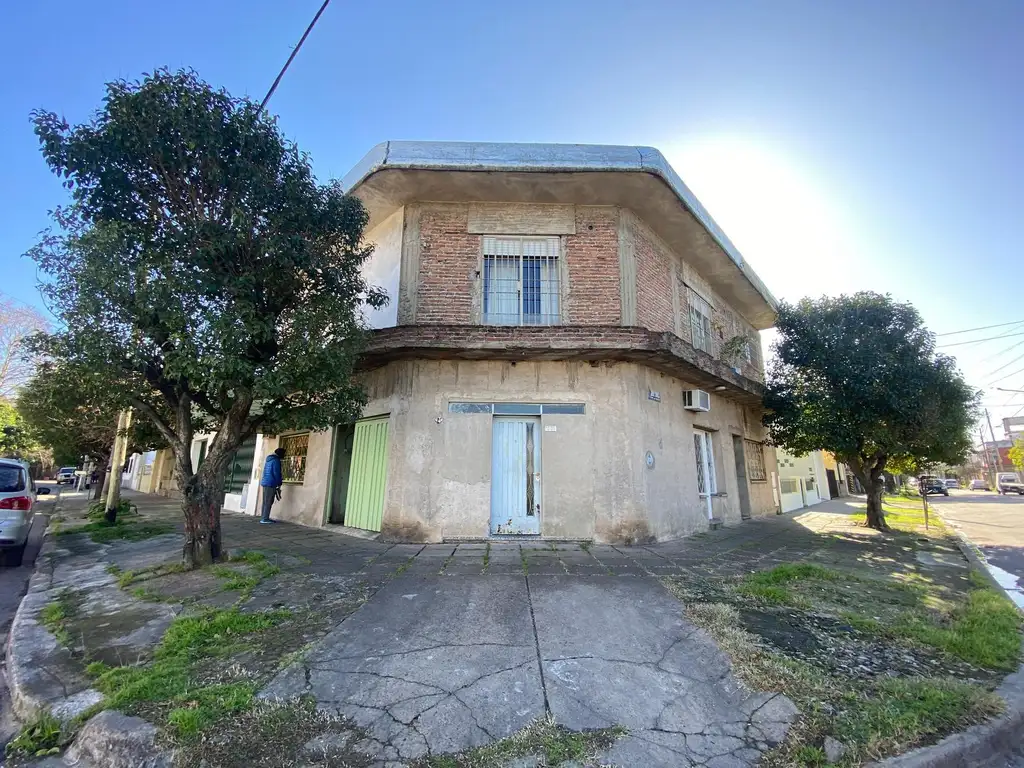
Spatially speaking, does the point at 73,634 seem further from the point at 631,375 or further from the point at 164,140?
the point at 631,375

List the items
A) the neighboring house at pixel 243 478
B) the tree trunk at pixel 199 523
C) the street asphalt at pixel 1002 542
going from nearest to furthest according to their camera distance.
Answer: the tree trunk at pixel 199 523
the street asphalt at pixel 1002 542
the neighboring house at pixel 243 478

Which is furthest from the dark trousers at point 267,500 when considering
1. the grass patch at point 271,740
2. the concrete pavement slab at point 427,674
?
the grass patch at point 271,740

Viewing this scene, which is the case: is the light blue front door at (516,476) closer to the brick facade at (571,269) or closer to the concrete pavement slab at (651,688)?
the brick facade at (571,269)

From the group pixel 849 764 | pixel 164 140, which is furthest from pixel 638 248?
pixel 849 764

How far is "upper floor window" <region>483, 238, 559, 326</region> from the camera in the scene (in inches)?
338

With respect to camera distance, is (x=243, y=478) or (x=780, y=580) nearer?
(x=780, y=580)

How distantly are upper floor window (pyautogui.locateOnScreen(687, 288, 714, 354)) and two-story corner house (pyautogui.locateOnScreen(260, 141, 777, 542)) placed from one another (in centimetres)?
162

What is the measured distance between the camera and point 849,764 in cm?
234

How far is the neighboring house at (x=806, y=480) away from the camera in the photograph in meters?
17.6

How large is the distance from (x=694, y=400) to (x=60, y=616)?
1024 centimetres

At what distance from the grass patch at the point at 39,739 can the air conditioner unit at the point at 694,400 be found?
989cm

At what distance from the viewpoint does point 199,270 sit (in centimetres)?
560

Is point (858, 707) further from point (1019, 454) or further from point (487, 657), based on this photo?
point (1019, 454)

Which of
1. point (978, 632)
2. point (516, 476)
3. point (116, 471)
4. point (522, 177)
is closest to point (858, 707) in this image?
point (978, 632)
